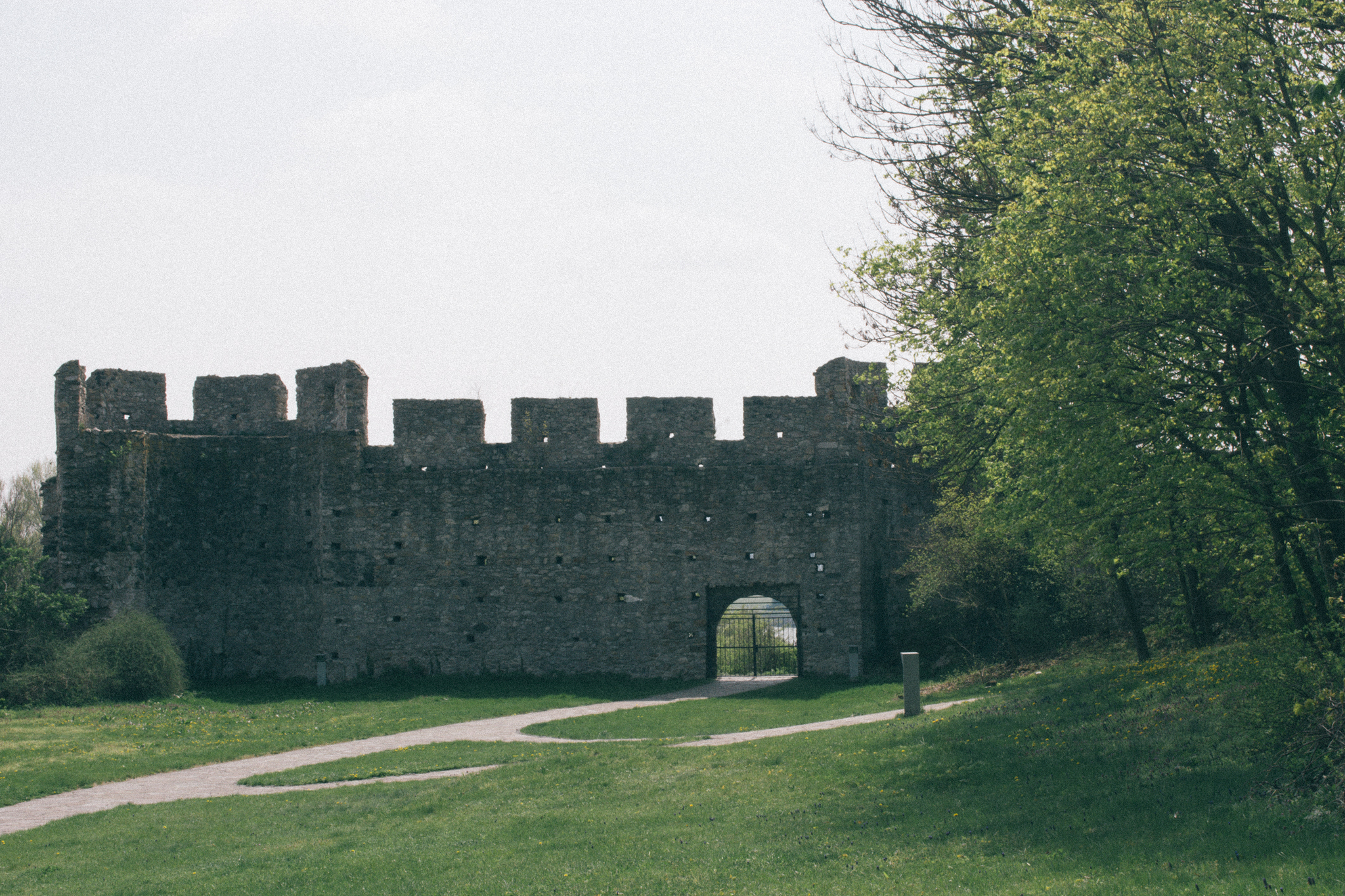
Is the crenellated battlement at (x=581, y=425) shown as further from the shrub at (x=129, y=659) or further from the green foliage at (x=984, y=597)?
the shrub at (x=129, y=659)

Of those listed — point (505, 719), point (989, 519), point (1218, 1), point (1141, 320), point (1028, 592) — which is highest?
point (1218, 1)

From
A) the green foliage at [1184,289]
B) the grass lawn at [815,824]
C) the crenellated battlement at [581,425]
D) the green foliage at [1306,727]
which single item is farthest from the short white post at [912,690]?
the crenellated battlement at [581,425]

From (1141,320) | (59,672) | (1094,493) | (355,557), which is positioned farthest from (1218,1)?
(59,672)

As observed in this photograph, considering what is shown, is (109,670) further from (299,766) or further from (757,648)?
(757,648)

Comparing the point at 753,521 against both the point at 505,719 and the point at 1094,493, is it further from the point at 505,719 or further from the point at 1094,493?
the point at 1094,493

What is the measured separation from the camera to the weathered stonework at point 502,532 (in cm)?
2595

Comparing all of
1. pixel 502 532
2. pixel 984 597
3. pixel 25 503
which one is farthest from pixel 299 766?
pixel 25 503

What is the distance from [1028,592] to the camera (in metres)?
24.3

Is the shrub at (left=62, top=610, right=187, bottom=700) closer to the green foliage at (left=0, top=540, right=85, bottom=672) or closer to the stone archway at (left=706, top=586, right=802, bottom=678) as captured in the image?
the green foliage at (left=0, top=540, right=85, bottom=672)

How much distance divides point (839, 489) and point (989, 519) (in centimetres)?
808

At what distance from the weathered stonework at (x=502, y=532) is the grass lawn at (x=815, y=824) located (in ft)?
34.0

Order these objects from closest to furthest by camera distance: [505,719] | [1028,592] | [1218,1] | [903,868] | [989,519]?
[903,868] < [1218,1] < [989,519] < [505,719] < [1028,592]

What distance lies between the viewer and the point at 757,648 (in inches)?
1098

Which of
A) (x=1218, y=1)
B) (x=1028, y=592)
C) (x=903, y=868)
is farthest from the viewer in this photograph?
(x=1028, y=592)
